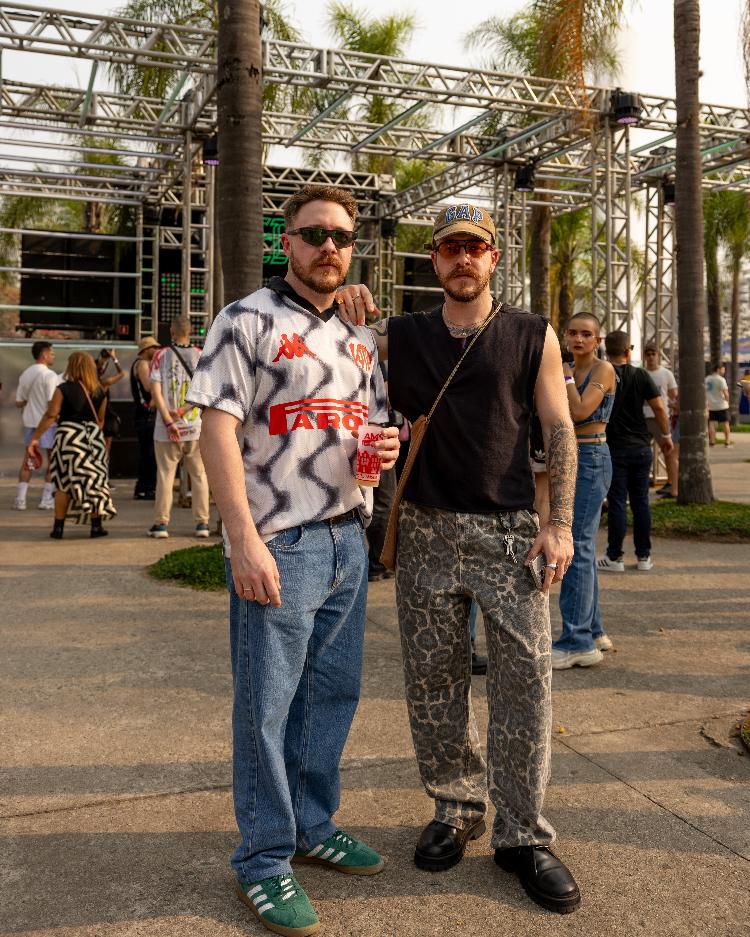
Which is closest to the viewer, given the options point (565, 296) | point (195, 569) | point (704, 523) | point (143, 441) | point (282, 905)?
point (282, 905)

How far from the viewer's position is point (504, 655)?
3.04 meters

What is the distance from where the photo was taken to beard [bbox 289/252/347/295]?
9.40 ft

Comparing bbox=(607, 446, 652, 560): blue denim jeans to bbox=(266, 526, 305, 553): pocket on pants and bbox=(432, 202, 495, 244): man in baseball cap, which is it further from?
bbox=(266, 526, 305, 553): pocket on pants

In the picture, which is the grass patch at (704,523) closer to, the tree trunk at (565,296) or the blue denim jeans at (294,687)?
the blue denim jeans at (294,687)

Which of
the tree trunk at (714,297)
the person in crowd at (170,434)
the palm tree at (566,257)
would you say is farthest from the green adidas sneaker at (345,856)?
the tree trunk at (714,297)

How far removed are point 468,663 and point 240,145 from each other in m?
5.53

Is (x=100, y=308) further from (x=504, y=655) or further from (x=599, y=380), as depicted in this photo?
(x=504, y=655)

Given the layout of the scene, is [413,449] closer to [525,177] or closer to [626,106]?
[626,106]

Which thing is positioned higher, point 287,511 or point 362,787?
point 287,511

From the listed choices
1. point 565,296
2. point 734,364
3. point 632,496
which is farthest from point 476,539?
point 734,364

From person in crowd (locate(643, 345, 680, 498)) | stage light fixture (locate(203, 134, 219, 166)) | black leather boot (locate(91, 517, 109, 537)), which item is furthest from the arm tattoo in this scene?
stage light fixture (locate(203, 134, 219, 166))

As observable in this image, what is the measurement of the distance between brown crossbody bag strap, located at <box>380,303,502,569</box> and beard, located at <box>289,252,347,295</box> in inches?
19.4

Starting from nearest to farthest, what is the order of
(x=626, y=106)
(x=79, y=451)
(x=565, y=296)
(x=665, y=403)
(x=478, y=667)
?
(x=478, y=667)
(x=79, y=451)
(x=665, y=403)
(x=626, y=106)
(x=565, y=296)

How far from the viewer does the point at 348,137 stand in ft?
59.1
